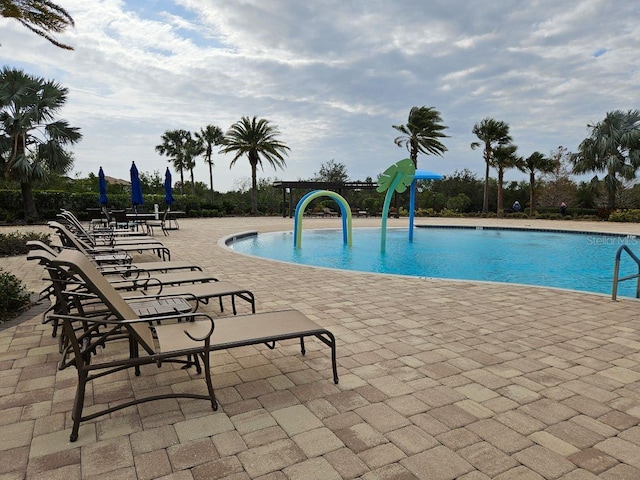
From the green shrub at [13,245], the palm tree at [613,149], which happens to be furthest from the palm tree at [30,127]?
the palm tree at [613,149]

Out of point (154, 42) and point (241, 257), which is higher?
point (154, 42)

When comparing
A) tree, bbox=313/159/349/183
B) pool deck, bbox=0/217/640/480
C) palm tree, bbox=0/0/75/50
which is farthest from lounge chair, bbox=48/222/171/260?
tree, bbox=313/159/349/183

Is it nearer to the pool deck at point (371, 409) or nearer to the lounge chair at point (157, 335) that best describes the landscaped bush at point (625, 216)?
the pool deck at point (371, 409)

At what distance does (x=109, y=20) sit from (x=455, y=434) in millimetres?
11148

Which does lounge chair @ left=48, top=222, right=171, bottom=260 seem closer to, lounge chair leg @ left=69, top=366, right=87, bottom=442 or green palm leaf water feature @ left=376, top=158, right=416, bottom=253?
lounge chair leg @ left=69, top=366, right=87, bottom=442

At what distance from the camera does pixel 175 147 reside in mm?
43438

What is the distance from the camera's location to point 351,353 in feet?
12.5

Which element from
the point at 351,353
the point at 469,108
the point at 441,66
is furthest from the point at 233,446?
the point at 469,108

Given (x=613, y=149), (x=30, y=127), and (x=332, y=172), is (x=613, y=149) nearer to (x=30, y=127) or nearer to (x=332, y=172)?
(x=332, y=172)

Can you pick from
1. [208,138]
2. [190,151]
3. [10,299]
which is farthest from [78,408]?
[190,151]

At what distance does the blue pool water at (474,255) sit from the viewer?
10.1 meters

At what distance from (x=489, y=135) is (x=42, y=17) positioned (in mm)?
31271

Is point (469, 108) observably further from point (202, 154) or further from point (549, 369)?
point (549, 369)

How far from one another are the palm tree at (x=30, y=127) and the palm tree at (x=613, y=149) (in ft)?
105
